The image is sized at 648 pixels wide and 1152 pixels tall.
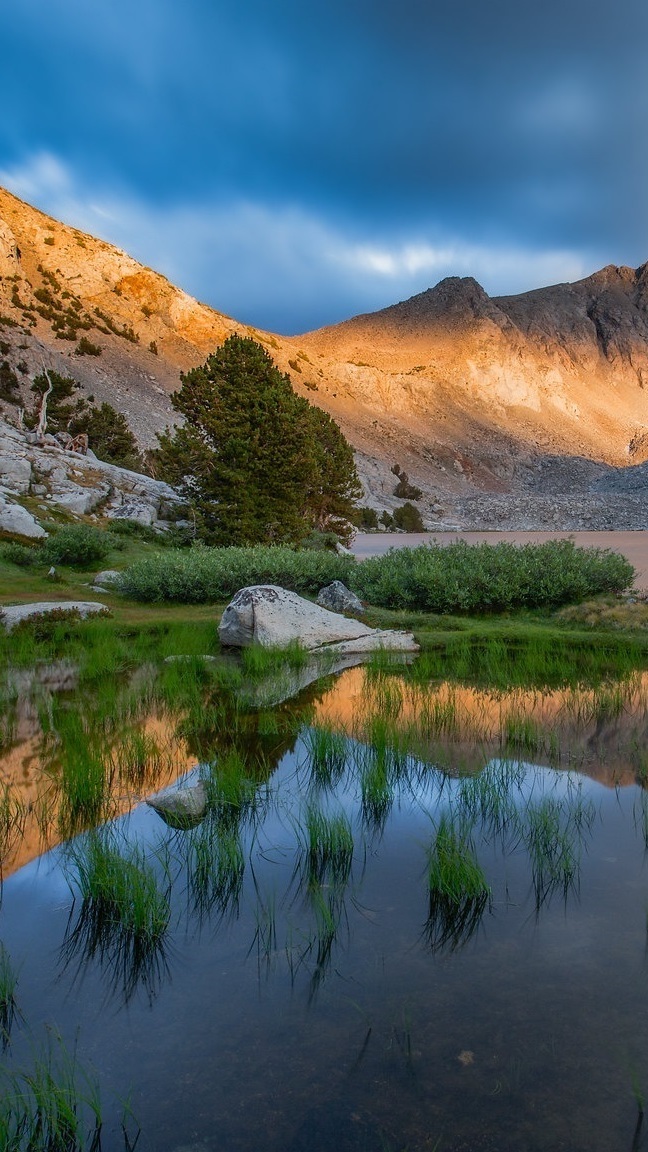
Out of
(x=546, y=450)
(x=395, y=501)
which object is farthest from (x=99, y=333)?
(x=546, y=450)

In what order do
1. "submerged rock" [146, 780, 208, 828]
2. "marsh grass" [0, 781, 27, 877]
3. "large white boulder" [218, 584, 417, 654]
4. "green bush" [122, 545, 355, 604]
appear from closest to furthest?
1. "marsh grass" [0, 781, 27, 877]
2. "submerged rock" [146, 780, 208, 828]
3. "large white boulder" [218, 584, 417, 654]
4. "green bush" [122, 545, 355, 604]

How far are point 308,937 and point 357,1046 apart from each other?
2.87ft

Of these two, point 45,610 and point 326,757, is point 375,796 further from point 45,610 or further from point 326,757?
point 45,610

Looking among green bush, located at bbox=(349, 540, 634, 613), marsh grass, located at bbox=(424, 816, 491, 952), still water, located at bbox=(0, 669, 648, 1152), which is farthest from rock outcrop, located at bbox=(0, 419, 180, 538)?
marsh grass, located at bbox=(424, 816, 491, 952)

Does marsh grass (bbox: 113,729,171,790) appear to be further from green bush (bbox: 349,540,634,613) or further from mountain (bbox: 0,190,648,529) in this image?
mountain (bbox: 0,190,648,529)

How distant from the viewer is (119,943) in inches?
156

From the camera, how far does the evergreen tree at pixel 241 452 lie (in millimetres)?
26344

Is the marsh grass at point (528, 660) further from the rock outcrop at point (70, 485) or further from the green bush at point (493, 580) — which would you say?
the rock outcrop at point (70, 485)

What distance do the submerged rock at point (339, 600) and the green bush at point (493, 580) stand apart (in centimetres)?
111

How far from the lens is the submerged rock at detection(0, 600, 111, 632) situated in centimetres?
1331

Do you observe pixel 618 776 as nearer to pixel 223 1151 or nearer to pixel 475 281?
pixel 223 1151

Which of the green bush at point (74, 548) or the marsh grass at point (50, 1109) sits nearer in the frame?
the marsh grass at point (50, 1109)

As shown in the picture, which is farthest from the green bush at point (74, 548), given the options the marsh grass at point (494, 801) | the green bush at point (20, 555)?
the marsh grass at point (494, 801)

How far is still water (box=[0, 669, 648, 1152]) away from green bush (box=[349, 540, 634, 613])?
9.69m
